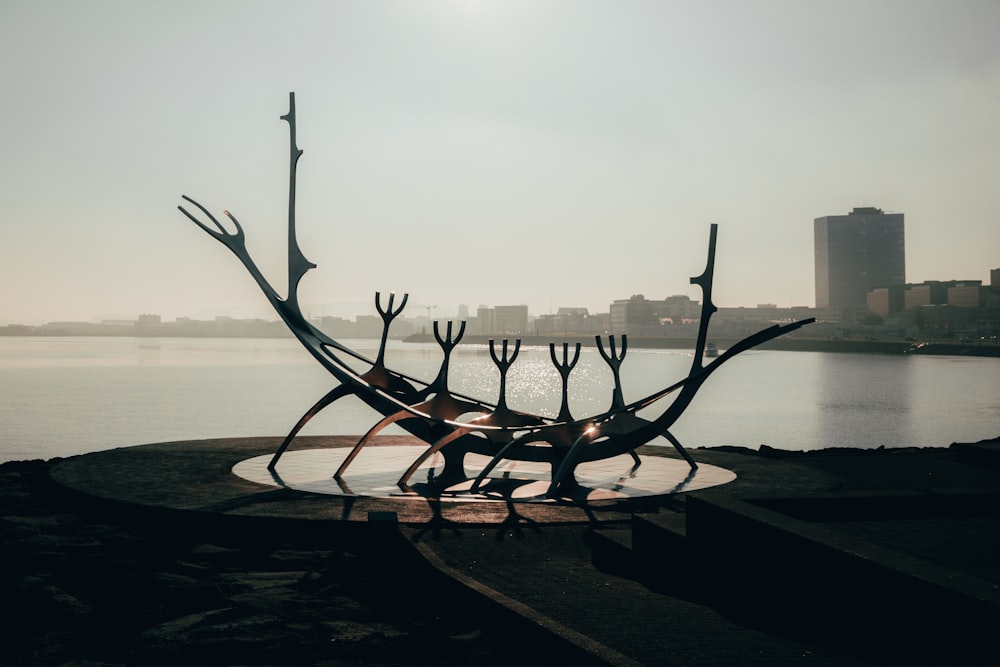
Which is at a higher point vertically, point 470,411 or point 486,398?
point 470,411

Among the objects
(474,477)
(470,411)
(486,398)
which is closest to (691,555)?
(470,411)

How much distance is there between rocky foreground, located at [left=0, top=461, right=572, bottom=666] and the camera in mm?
6121

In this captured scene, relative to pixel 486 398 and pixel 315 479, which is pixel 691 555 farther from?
pixel 486 398

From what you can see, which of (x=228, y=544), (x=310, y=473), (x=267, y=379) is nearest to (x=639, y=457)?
(x=310, y=473)

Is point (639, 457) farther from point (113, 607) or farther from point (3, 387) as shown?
point (3, 387)

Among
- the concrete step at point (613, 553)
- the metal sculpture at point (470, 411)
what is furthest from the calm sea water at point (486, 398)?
the concrete step at point (613, 553)

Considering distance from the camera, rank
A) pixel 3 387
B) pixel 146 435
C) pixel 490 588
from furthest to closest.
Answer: pixel 3 387
pixel 146 435
pixel 490 588

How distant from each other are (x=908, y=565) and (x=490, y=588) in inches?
112

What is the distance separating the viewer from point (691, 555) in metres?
6.97

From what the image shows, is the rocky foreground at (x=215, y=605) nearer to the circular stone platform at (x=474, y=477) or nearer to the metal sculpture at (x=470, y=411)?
the circular stone platform at (x=474, y=477)

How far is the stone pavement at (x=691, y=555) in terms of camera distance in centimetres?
514

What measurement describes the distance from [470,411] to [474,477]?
43.6 inches

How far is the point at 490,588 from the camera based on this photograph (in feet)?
22.0

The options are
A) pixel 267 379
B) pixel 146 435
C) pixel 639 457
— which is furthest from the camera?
pixel 267 379
